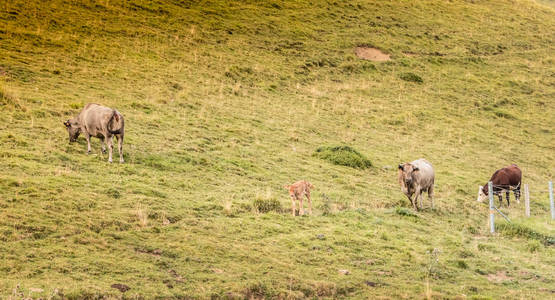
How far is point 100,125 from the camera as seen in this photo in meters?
20.8

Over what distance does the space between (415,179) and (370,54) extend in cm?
2795

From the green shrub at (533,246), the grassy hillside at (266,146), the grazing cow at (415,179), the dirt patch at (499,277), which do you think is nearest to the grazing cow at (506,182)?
the grassy hillside at (266,146)

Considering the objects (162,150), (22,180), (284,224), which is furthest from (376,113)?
(22,180)

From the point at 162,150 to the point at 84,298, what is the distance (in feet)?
42.1

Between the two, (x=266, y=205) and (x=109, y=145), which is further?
(x=109, y=145)

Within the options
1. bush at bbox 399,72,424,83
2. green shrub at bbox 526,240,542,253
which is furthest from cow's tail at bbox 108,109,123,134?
bush at bbox 399,72,424,83

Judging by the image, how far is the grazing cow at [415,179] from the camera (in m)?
21.3

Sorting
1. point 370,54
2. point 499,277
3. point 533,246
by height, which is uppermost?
point 370,54

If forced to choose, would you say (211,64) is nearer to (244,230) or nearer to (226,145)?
(226,145)

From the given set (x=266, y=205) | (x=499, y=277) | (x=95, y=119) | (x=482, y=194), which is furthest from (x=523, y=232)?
(x=95, y=119)

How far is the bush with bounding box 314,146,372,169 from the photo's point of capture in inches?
1045

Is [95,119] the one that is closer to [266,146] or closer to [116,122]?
[116,122]

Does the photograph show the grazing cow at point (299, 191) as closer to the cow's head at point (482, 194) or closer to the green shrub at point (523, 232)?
the green shrub at point (523, 232)

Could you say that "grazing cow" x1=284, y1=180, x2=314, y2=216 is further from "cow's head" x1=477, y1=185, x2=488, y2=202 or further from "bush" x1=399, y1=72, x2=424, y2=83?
"bush" x1=399, y1=72, x2=424, y2=83
